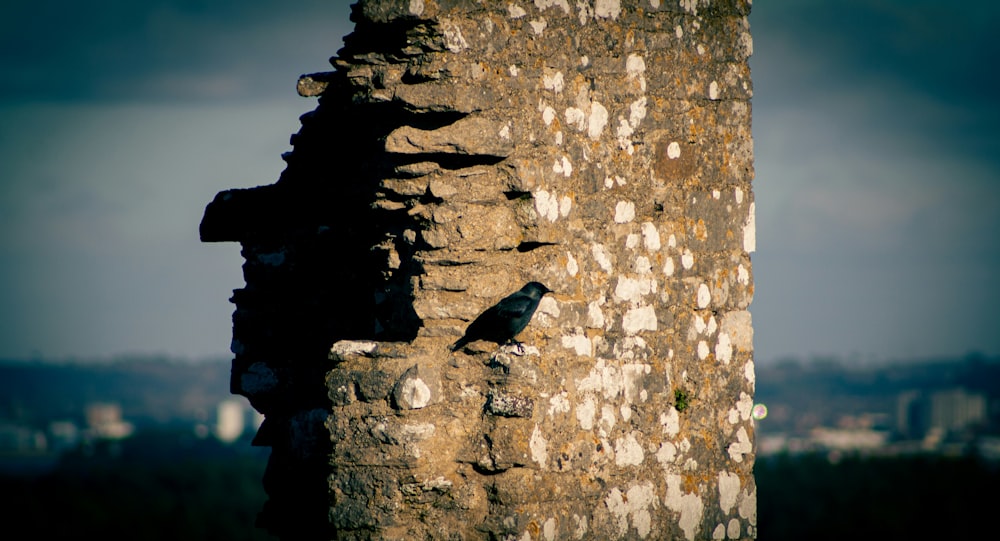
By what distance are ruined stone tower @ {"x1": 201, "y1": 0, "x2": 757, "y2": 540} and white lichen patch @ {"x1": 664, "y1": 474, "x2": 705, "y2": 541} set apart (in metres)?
0.02

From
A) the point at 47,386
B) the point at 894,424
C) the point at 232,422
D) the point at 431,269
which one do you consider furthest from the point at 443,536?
the point at 47,386

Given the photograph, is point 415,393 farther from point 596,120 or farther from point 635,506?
point 596,120

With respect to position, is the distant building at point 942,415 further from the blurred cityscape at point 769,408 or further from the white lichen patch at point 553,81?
the white lichen patch at point 553,81

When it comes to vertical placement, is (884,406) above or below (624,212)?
below

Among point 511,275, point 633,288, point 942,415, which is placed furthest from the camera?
point 942,415

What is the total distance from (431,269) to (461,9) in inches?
40.1

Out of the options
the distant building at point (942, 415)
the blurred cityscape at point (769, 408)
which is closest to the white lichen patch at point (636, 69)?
the blurred cityscape at point (769, 408)

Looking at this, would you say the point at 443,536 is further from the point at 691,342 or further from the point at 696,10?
the point at 696,10

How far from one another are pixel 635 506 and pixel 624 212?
125cm

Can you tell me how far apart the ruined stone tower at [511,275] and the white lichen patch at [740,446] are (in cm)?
2

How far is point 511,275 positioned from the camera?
460cm

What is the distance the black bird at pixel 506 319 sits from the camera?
4.43 m

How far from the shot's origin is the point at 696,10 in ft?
17.7

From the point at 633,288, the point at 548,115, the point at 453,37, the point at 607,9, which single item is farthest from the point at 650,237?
the point at 453,37
